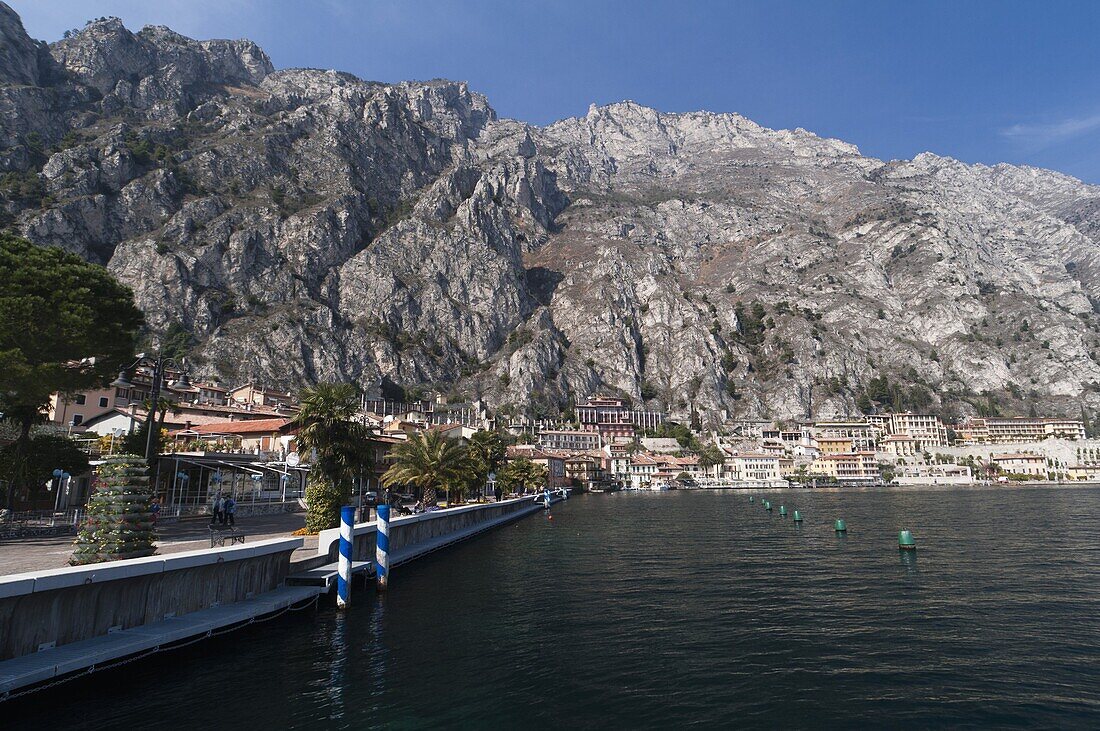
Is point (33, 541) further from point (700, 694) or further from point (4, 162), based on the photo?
point (4, 162)

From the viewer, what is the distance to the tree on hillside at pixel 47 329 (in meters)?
27.2

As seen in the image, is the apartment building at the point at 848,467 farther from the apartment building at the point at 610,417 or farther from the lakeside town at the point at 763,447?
the apartment building at the point at 610,417

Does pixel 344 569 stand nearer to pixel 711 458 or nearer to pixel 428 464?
pixel 428 464

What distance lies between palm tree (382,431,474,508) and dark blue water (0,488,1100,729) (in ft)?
55.1

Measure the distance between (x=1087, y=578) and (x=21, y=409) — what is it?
4929 cm

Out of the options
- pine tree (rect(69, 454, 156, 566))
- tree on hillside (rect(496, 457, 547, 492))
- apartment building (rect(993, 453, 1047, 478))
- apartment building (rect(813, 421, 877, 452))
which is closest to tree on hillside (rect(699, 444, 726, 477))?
apartment building (rect(813, 421, 877, 452))

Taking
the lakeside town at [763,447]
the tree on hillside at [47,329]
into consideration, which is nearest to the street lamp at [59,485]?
the tree on hillside at [47,329]

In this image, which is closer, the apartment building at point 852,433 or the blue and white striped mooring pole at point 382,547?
the blue and white striped mooring pole at point 382,547

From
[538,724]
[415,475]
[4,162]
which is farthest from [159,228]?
[538,724]

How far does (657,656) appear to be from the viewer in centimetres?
1425

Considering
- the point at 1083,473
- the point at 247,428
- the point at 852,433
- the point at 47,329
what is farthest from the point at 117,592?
the point at 1083,473

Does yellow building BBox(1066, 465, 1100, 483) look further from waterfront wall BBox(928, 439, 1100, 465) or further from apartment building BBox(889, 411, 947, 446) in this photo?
apartment building BBox(889, 411, 947, 446)

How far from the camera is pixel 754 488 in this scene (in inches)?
5871

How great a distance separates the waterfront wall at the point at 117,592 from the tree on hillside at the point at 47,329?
1815 cm
